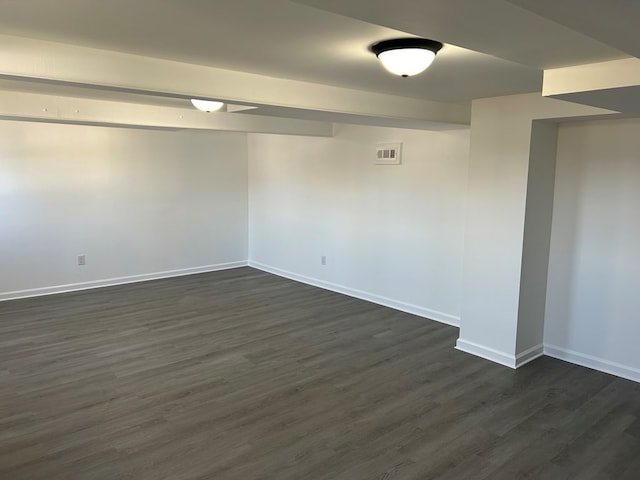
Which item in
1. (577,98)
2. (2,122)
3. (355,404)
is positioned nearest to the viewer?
(577,98)

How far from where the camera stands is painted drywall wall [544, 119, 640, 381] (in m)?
3.57

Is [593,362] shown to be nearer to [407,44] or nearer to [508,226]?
[508,226]

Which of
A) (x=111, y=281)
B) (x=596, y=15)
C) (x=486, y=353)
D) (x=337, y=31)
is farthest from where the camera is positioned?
(x=111, y=281)

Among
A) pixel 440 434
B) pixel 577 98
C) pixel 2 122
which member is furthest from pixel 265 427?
pixel 2 122

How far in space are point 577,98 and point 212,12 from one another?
1841mm

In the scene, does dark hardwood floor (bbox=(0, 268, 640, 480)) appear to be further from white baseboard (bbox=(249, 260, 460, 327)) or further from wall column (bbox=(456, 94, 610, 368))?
wall column (bbox=(456, 94, 610, 368))

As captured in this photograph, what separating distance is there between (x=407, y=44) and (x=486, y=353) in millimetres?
2904

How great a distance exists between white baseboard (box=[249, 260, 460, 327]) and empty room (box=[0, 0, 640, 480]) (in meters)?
0.04

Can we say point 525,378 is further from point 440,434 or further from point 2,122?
point 2,122

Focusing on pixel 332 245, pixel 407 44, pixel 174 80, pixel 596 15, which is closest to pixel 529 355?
pixel 332 245

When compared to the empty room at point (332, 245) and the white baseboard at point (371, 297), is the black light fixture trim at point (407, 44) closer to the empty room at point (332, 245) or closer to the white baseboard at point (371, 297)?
the empty room at point (332, 245)

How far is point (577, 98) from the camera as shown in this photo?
235 centimetres

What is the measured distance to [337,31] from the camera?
201 centimetres

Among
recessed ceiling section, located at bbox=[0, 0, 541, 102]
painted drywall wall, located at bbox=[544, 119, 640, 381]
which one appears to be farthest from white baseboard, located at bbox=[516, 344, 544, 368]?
recessed ceiling section, located at bbox=[0, 0, 541, 102]
